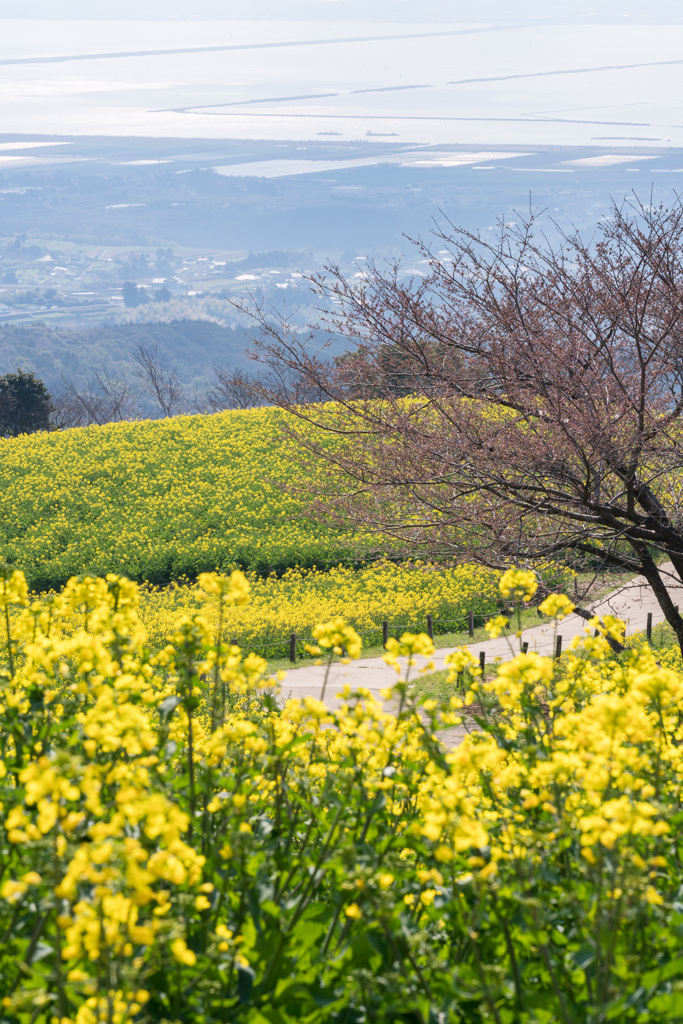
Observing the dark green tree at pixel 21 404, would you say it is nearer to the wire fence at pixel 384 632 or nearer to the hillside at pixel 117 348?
the wire fence at pixel 384 632

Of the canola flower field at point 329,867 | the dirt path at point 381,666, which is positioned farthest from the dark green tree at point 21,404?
the canola flower field at point 329,867

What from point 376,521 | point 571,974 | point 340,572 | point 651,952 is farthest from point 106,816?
point 340,572

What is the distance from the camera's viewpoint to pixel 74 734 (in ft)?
9.67

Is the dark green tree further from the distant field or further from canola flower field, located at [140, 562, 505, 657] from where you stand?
canola flower field, located at [140, 562, 505, 657]

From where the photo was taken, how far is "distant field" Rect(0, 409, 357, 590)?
2144 cm

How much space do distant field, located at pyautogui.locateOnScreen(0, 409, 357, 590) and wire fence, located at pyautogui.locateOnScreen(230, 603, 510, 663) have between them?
8.51 ft

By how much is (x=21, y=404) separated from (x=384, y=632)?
24.3 metres

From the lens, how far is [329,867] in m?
2.48

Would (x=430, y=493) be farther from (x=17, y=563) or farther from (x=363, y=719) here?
(x=17, y=563)

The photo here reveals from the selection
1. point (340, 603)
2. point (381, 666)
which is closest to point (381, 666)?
point (381, 666)

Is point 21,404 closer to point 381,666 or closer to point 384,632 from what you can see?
point 384,632

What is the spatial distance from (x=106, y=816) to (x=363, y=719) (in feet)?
2.68

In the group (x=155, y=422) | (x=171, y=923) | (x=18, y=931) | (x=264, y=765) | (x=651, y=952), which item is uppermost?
(x=155, y=422)

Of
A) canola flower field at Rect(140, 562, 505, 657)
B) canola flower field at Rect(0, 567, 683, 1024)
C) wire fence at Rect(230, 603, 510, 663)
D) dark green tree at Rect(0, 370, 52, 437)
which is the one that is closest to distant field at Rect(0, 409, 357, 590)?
canola flower field at Rect(140, 562, 505, 657)
